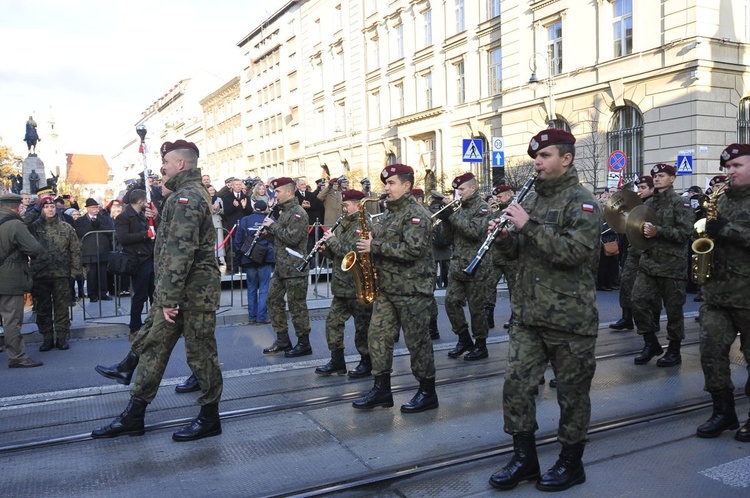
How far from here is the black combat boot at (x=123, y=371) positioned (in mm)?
5980

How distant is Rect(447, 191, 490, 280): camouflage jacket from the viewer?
26.5ft

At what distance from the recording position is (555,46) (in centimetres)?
2808

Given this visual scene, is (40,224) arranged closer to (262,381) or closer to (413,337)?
(262,381)

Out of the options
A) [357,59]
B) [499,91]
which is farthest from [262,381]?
[357,59]

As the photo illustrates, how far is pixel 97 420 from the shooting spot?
5.88 metres

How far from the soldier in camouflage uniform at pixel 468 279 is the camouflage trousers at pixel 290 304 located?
1.77 m

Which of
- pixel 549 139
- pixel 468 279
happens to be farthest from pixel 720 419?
pixel 468 279

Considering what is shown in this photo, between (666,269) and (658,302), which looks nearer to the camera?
(666,269)

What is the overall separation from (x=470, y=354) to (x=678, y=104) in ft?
61.0

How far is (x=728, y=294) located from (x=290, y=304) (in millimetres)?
4846

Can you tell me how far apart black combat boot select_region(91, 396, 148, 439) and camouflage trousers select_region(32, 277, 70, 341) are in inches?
171

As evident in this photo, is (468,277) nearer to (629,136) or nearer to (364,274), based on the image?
(364,274)

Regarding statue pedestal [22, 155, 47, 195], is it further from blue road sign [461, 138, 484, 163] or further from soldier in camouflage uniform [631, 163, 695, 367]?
soldier in camouflage uniform [631, 163, 695, 367]

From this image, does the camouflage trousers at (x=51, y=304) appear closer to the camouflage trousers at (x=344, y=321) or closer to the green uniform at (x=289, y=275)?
the green uniform at (x=289, y=275)
